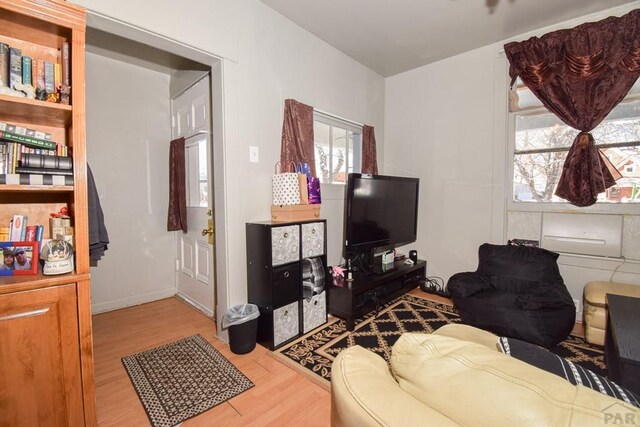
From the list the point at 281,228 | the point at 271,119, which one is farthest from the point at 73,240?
the point at 271,119

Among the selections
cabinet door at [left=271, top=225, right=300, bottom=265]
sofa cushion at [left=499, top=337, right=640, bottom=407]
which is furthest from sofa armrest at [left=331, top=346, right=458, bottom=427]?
cabinet door at [left=271, top=225, right=300, bottom=265]

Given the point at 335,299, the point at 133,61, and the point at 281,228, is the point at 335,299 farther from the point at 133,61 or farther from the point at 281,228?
the point at 133,61

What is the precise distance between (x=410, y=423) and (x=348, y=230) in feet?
7.20

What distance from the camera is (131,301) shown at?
315cm

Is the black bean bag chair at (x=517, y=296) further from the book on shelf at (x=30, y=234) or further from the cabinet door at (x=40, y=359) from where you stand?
the book on shelf at (x=30, y=234)

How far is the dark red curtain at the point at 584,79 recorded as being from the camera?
7.79 ft

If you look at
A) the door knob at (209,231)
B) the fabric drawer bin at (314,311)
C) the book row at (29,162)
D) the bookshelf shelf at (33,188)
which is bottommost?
the fabric drawer bin at (314,311)

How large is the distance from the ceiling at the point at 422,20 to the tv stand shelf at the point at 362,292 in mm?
2438

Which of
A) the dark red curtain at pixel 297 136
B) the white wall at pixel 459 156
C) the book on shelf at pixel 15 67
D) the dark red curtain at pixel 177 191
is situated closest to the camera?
the book on shelf at pixel 15 67

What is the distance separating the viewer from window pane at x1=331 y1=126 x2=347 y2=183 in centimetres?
332

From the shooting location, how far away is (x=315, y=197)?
2580 millimetres

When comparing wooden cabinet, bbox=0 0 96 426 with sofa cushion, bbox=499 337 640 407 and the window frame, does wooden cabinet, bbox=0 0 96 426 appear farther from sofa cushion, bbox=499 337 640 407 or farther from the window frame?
the window frame

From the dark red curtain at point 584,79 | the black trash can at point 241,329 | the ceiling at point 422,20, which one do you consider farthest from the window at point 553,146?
the black trash can at point 241,329

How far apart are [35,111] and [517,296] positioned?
3427 mm
